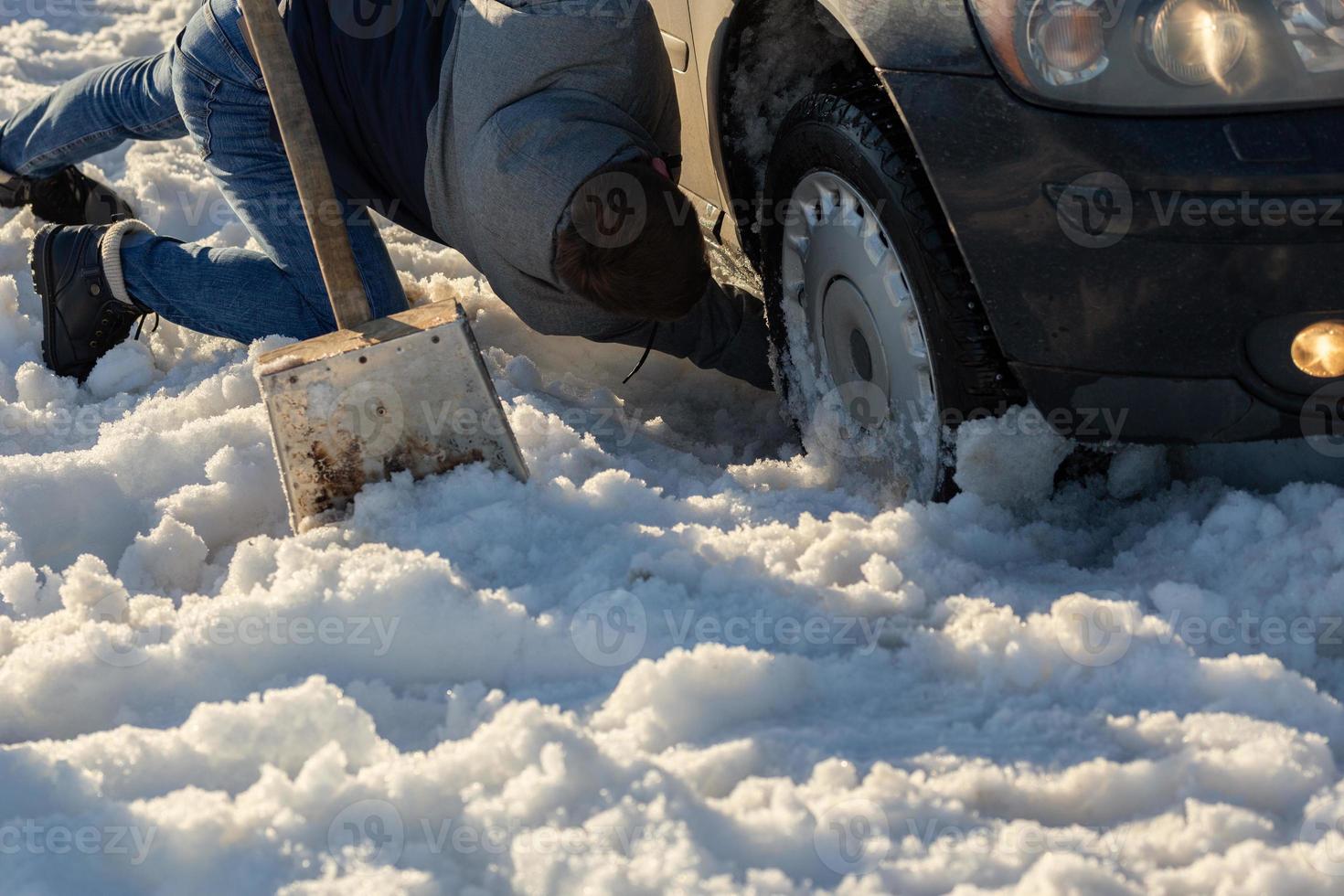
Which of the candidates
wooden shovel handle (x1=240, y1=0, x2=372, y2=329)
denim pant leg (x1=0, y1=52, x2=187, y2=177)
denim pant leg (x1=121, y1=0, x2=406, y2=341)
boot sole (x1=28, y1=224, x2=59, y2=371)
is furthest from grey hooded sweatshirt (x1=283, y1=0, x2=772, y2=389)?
boot sole (x1=28, y1=224, x2=59, y2=371)

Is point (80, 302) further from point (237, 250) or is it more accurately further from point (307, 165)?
point (307, 165)

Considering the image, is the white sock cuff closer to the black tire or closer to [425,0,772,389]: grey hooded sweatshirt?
[425,0,772,389]: grey hooded sweatshirt

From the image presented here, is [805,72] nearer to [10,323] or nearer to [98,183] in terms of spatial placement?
[10,323]

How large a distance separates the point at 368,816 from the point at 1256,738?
114 cm

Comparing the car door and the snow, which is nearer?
the snow

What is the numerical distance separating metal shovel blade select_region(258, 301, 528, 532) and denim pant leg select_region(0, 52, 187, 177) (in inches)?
55.2

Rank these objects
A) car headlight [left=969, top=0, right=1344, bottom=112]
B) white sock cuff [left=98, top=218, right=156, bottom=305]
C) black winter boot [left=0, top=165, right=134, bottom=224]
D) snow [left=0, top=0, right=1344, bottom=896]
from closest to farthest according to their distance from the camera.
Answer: snow [left=0, top=0, right=1344, bottom=896] < car headlight [left=969, top=0, right=1344, bottom=112] < white sock cuff [left=98, top=218, right=156, bottom=305] < black winter boot [left=0, top=165, right=134, bottom=224]

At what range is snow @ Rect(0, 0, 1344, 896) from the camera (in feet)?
4.95

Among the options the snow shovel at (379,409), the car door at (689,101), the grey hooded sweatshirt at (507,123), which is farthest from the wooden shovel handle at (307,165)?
the car door at (689,101)

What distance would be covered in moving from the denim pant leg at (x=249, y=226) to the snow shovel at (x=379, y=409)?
72 centimetres

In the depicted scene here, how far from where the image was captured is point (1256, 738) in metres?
1.61

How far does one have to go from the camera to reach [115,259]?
10.6 feet

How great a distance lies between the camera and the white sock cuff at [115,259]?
10.6 ft

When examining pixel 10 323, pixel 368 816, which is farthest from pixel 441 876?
pixel 10 323
